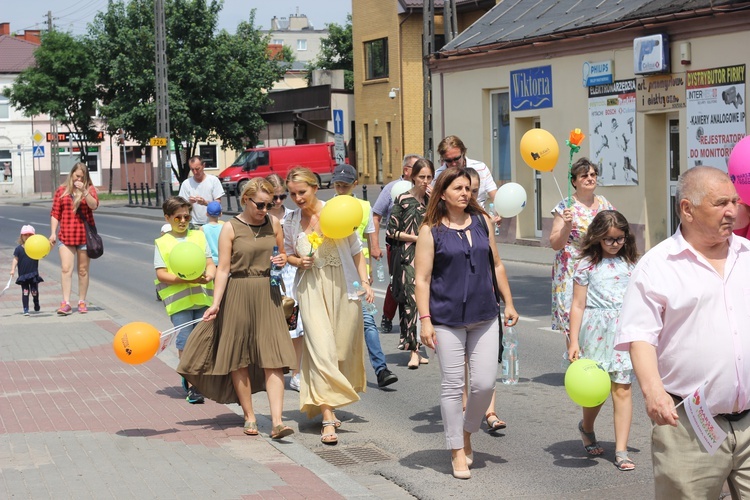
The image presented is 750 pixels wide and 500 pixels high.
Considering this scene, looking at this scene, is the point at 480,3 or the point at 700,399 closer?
the point at 700,399

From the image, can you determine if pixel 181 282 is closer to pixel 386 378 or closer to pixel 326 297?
pixel 326 297

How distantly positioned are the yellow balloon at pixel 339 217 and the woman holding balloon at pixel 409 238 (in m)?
1.94

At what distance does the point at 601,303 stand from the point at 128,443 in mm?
3042

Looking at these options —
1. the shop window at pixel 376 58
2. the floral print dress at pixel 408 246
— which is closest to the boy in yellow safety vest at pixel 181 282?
the floral print dress at pixel 408 246

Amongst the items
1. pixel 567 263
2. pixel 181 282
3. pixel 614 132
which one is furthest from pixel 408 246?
pixel 614 132

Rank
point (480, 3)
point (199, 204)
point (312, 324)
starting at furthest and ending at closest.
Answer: point (480, 3)
point (199, 204)
point (312, 324)

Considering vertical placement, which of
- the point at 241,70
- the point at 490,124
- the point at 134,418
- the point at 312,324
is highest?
the point at 241,70

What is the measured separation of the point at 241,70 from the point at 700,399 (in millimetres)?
49841

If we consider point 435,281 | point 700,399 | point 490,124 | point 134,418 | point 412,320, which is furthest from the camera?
point 490,124

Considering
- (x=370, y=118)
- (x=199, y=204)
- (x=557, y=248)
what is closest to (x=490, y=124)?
(x=199, y=204)

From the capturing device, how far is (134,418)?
7930mm

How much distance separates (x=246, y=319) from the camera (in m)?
7.46

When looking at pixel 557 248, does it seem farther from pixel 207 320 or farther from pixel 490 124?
pixel 490 124

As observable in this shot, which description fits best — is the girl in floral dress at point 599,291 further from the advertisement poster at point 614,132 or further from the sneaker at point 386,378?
the advertisement poster at point 614,132
